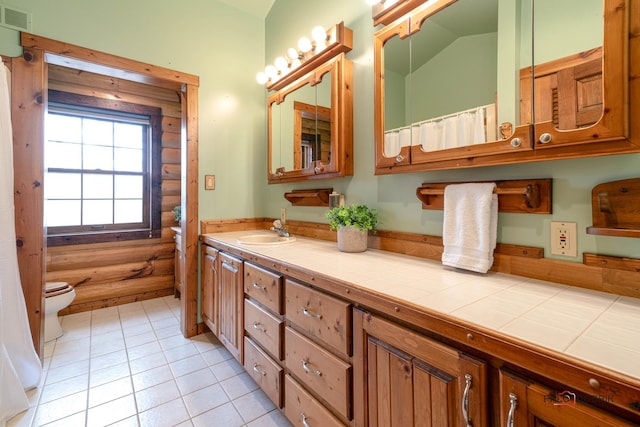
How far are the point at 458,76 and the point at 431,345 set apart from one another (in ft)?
3.60

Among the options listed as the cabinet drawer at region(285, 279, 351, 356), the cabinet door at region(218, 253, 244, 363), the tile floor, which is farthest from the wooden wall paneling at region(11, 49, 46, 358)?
the cabinet drawer at region(285, 279, 351, 356)

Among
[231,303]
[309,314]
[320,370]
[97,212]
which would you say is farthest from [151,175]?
[320,370]

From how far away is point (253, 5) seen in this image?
2570mm

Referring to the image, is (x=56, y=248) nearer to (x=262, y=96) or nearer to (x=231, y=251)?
(x=231, y=251)

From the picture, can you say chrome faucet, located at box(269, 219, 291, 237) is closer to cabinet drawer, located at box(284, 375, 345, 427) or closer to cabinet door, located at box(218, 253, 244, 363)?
cabinet door, located at box(218, 253, 244, 363)

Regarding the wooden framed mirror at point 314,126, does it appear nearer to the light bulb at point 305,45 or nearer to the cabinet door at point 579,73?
the light bulb at point 305,45

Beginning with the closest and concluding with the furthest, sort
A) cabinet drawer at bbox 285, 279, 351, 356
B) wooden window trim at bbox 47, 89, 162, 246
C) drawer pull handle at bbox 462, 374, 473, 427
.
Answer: drawer pull handle at bbox 462, 374, 473, 427, cabinet drawer at bbox 285, 279, 351, 356, wooden window trim at bbox 47, 89, 162, 246

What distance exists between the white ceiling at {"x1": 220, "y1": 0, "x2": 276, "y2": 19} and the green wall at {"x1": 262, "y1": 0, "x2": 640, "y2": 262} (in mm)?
71

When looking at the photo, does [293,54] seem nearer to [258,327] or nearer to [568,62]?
[568,62]

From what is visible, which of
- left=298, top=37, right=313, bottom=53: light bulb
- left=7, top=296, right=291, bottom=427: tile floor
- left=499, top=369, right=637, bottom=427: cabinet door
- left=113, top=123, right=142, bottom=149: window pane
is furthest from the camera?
left=113, top=123, right=142, bottom=149: window pane

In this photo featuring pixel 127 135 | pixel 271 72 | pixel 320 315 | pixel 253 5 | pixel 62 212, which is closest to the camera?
pixel 320 315

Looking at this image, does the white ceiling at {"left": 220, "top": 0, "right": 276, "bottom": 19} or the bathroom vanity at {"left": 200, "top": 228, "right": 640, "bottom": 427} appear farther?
the white ceiling at {"left": 220, "top": 0, "right": 276, "bottom": 19}

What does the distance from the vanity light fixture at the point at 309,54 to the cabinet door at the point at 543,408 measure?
71.6 inches

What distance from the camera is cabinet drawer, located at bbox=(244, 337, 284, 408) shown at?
1407mm
